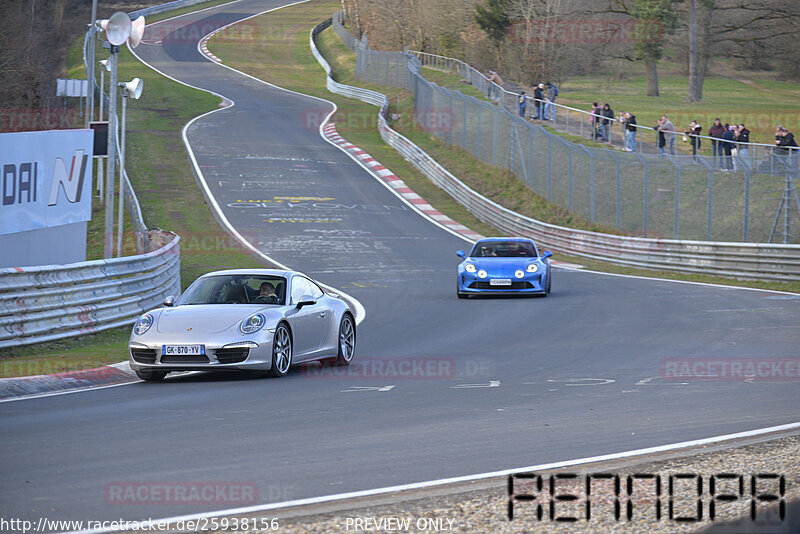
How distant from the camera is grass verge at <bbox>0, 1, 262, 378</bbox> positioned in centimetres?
1359

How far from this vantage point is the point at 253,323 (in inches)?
468

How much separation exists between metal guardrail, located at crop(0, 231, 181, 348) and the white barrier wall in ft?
5.46

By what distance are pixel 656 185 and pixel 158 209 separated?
691 inches

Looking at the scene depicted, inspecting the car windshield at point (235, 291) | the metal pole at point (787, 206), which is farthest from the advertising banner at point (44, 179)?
the metal pole at point (787, 206)

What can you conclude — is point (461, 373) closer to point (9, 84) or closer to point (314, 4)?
point (9, 84)

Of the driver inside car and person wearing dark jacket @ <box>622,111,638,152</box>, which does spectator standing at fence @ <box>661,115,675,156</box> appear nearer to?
person wearing dark jacket @ <box>622,111,638,152</box>

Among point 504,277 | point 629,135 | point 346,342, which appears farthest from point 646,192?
point 346,342

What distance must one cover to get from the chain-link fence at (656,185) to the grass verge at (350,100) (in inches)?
50.4

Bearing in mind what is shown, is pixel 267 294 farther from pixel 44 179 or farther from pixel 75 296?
pixel 44 179

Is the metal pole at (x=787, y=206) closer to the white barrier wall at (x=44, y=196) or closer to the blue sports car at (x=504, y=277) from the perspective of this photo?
the blue sports car at (x=504, y=277)

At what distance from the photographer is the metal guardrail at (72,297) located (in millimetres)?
13773

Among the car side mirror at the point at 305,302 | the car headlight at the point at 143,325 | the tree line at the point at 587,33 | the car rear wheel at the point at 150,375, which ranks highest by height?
the tree line at the point at 587,33

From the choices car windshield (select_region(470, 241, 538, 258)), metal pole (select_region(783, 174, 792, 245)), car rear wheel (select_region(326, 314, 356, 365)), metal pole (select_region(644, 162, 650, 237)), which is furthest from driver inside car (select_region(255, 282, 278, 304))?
metal pole (select_region(644, 162, 650, 237))

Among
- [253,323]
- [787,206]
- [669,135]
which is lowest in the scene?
[253,323]
